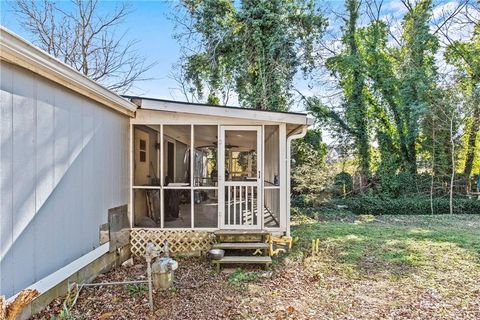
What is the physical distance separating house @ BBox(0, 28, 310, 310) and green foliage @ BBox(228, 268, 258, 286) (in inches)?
46.0

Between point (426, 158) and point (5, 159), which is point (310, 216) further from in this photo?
point (5, 159)

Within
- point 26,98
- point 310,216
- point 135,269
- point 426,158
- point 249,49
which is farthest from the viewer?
point 426,158

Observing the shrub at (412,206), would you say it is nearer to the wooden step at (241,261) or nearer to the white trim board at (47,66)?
the wooden step at (241,261)

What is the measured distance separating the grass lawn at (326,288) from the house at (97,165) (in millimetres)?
737

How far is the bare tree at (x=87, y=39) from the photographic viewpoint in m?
13.9

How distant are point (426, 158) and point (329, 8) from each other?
855 centimetres

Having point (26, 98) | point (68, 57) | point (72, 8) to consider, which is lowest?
point (26, 98)

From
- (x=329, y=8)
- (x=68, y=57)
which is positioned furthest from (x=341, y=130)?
(x=68, y=57)

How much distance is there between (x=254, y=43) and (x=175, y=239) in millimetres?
10461

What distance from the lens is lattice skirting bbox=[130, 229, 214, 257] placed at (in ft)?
19.6

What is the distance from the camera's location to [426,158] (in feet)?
49.5

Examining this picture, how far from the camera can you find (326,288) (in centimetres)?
447

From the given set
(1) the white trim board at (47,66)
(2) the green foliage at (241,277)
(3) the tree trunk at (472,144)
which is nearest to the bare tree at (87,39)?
(1) the white trim board at (47,66)

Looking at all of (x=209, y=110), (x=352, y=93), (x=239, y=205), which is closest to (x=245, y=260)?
(x=239, y=205)
